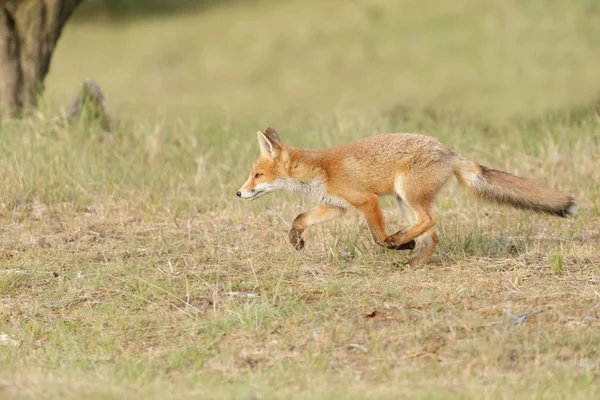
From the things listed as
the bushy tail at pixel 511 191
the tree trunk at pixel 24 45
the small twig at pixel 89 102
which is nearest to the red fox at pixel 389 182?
the bushy tail at pixel 511 191

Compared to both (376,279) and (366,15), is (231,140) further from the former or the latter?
(366,15)

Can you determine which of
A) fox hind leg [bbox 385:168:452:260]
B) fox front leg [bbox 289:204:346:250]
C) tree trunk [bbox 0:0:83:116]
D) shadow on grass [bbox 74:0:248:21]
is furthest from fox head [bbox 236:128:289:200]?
shadow on grass [bbox 74:0:248:21]

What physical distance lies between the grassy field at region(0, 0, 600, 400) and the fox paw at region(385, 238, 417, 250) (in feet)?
0.36

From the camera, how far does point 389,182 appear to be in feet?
22.0

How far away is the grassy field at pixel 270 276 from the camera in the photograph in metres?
4.86

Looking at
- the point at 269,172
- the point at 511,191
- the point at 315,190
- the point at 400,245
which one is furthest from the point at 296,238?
the point at 511,191

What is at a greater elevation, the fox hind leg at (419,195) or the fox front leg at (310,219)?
the fox hind leg at (419,195)

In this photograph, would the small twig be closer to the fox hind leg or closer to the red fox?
the red fox

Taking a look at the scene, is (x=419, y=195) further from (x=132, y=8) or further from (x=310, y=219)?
(x=132, y=8)

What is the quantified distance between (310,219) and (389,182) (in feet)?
2.29

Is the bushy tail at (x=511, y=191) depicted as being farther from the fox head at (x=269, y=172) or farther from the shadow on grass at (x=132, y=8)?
the shadow on grass at (x=132, y=8)

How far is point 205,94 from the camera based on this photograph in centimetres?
2138

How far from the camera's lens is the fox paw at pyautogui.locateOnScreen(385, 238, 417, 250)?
6660mm

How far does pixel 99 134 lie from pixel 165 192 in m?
1.38
